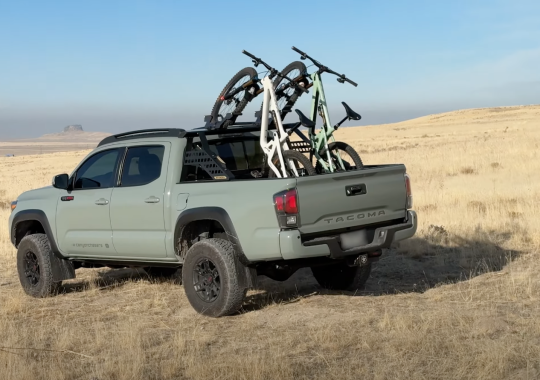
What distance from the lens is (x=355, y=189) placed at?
6887 mm

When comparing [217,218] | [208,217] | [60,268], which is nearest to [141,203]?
[208,217]

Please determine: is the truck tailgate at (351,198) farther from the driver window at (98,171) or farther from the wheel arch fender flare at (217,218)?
the driver window at (98,171)

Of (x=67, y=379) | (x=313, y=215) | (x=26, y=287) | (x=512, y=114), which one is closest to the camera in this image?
(x=67, y=379)

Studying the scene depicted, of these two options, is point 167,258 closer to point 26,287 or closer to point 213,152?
point 213,152

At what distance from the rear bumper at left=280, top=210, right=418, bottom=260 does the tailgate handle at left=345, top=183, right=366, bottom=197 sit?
42cm

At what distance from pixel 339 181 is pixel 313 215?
0.44 meters

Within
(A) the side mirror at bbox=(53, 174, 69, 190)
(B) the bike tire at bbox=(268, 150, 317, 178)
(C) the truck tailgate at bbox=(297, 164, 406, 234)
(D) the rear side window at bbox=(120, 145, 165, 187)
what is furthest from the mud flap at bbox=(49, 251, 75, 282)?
(C) the truck tailgate at bbox=(297, 164, 406, 234)

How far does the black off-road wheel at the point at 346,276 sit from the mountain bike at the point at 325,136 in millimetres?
1115

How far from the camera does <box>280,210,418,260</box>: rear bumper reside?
253 inches

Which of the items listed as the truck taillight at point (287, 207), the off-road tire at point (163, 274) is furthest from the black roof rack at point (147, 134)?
the off-road tire at point (163, 274)

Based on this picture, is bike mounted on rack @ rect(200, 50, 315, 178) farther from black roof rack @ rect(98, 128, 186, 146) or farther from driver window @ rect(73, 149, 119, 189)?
driver window @ rect(73, 149, 119, 189)

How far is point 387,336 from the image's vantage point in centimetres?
597

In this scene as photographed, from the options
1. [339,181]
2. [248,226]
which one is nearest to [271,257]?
[248,226]

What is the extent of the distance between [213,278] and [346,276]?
1.77 meters
